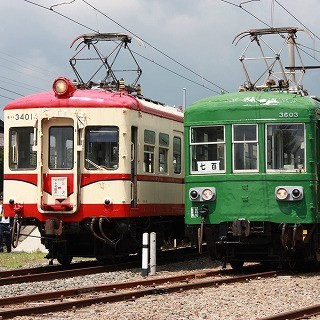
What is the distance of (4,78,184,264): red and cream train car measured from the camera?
1923 centimetres

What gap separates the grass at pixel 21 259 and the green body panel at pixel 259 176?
5.63 metres

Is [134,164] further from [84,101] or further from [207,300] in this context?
[207,300]

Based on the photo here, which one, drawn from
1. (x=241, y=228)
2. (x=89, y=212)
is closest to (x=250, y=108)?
(x=241, y=228)

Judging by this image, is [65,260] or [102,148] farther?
[65,260]

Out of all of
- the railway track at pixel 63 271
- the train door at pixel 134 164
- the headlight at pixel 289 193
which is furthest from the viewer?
the train door at pixel 134 164

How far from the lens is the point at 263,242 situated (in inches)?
705

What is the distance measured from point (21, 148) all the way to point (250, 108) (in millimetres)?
4988

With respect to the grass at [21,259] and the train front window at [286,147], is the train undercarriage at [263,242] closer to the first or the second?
the train front window at [286,147]

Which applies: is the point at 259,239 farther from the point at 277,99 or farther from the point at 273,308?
the point at 273,308

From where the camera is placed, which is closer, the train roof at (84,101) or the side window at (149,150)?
the train roof at (84,101)

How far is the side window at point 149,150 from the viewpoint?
20.3 metres

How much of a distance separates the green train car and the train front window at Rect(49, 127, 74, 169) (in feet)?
8.27

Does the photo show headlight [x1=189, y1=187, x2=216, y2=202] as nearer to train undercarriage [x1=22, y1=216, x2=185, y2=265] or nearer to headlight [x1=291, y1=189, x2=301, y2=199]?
headlight [x1=291, y1=189, x2=301, y2=199]

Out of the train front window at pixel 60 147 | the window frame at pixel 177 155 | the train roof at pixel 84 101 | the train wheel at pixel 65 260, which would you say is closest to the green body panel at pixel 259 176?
the train roof at pixel 84 101
